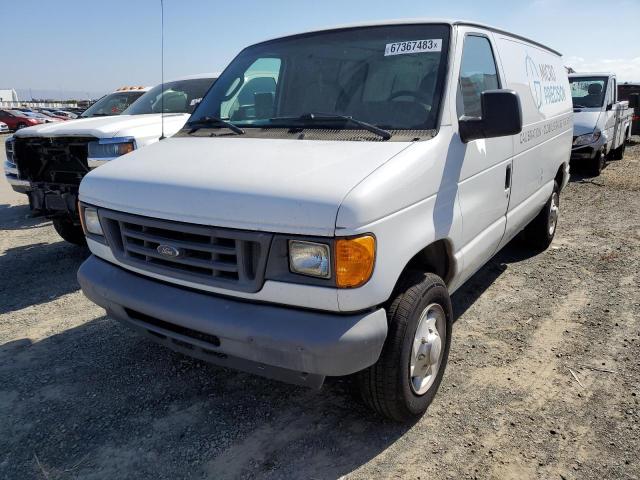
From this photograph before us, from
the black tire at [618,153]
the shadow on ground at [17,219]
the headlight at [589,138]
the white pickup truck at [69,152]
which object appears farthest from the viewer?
the black tire at [618,153]

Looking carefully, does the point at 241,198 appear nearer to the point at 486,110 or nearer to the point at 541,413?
the point at 486,110

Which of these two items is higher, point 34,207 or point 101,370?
point 34,207

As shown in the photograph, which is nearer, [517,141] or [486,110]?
[486,110]

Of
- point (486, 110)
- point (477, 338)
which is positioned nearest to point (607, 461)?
point (477, 338)

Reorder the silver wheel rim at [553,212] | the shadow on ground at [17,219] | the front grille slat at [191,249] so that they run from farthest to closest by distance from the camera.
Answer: the shadow on ground at [17,219] → the silver wheel rim at [553,212] → the front grille slat at [191,249]

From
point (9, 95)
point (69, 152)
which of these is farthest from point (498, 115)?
point (9, 95)

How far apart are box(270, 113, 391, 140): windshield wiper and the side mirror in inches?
21.2

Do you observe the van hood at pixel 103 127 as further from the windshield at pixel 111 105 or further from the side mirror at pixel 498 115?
the side mirror at pixel 498 115

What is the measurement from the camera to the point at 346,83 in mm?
3178

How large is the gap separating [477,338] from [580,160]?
26.9ft

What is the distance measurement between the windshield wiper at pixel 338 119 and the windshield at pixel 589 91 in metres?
9.53

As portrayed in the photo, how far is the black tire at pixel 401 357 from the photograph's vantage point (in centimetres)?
248

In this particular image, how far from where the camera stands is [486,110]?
2852mm

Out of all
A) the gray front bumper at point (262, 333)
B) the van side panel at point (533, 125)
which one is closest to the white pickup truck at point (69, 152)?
the gray front bumper at point (262, 333)
